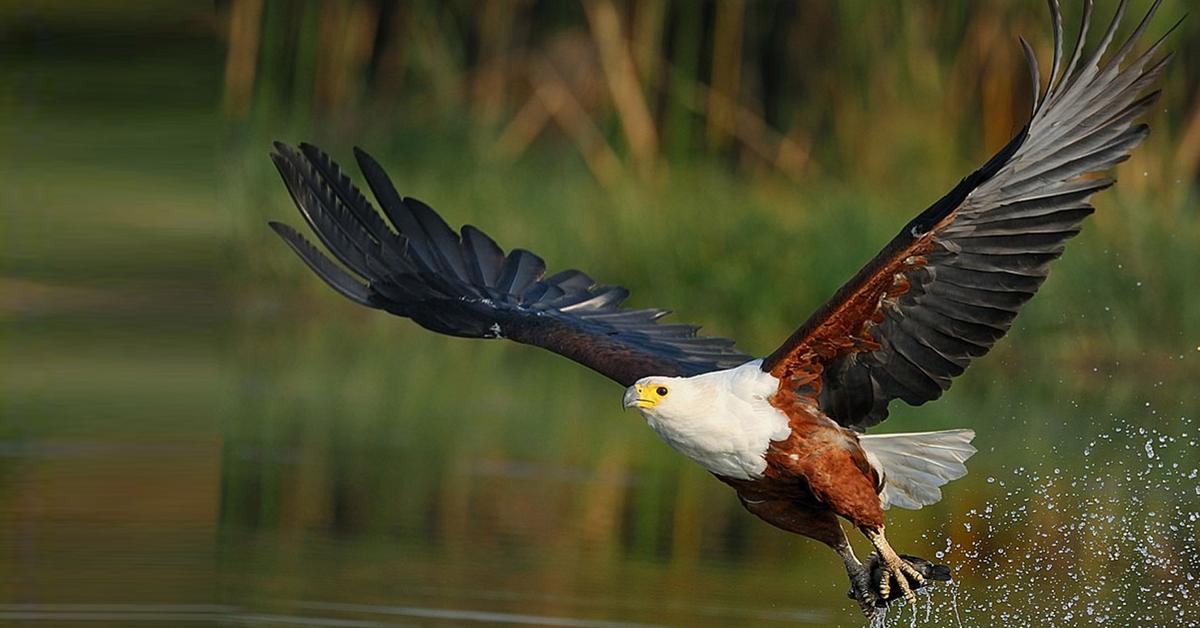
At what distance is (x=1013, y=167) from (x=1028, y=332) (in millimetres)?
7999

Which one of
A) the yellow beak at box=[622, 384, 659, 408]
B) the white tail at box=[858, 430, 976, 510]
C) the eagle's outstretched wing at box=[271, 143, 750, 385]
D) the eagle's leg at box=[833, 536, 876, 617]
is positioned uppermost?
the eagle's outstretched wing at box=[271, 143, 750, 385]

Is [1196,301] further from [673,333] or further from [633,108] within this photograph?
[673,333]

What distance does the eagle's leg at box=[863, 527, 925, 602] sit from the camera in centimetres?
615

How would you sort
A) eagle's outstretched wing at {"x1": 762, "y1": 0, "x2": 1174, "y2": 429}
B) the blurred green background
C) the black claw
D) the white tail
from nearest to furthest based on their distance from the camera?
the blurred green background, eagle's outstretched wing at {"x1": 762, "y1": 0, "x2": 1174, "y2": 429}, the black claw, the white tail

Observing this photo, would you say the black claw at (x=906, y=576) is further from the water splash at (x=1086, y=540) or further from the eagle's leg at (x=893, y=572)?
the water splash at (x=1086, y=540)

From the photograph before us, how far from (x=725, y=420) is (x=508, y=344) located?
963 cm

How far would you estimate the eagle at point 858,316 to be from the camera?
5.38m

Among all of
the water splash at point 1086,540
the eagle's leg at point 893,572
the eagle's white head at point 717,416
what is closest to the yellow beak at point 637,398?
the eagle's white head at point 717,416

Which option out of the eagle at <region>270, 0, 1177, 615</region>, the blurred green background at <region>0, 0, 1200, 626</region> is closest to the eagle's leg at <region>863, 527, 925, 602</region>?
the eagle at <region>270, 0, 1177, 615</region>

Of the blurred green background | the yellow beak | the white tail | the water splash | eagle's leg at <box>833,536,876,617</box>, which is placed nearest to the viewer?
the blurred green background

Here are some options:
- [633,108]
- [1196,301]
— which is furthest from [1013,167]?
[633,108]

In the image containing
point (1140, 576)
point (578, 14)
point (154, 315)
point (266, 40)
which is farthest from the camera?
point (578, 14)

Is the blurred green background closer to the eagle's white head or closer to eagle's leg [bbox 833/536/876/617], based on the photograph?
eagle's leg [bbox 833/536/876/617]

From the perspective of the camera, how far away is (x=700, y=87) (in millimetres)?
15977
